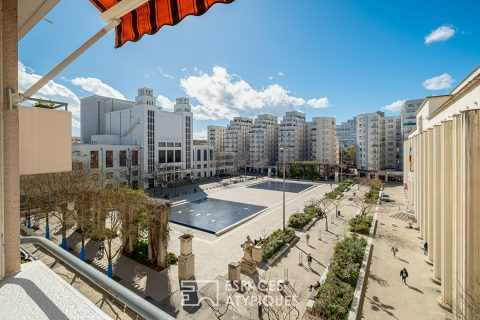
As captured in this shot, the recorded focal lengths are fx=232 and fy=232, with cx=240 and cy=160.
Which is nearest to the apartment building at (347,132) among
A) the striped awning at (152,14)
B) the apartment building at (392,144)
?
the apartment building at (392,144)

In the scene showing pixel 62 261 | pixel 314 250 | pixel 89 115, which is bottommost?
pixel 314 250

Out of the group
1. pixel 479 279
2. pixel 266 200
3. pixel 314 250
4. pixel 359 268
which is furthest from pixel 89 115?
pixel 479 279

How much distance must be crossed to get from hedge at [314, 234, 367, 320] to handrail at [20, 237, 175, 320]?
438 inches

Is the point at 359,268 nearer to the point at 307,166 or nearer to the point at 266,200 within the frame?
the point at 266,200

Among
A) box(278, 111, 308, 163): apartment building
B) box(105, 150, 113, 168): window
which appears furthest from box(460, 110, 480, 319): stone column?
box(278, 111, 308, 163): apartment building

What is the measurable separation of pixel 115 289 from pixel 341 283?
1381cm

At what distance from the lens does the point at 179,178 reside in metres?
49.5

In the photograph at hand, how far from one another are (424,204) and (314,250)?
423 inches

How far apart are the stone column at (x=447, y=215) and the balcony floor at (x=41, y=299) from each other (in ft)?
50.3

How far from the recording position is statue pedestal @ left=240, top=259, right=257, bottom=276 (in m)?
14.1

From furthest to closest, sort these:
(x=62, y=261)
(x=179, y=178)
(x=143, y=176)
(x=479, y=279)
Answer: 1. (x=179, y=178)
2. (x=143, y=176)
3. (x=479, y=279)
4. (x=62, y=261)

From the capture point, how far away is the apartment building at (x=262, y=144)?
7466cm

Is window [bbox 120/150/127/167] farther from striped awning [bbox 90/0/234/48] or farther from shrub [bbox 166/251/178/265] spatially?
striped awning [bbox 90/0/234/48]

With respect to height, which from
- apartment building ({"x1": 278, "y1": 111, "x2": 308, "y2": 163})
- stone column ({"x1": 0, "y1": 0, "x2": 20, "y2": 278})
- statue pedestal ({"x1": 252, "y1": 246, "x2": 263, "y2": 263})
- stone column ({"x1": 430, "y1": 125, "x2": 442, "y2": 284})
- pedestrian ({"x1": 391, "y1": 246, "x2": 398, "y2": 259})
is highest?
apartment building ({"x1": 278, "y1": 111, "x2": 308, "y2": 163})
